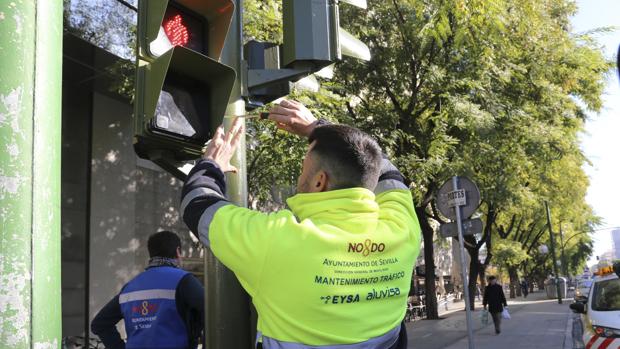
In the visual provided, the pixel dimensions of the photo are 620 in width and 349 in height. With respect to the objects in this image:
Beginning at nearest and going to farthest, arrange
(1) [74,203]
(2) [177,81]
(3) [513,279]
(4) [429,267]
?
(2) [177,81] → (1) [74,203] → (4) [429,267] → (3) [513,279]

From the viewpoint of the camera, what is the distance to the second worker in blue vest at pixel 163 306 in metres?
3.30

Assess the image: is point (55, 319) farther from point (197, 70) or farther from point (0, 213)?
point (197, 70)

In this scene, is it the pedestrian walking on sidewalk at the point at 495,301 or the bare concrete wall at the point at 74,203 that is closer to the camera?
the bare concrete wall at the point at 74,203

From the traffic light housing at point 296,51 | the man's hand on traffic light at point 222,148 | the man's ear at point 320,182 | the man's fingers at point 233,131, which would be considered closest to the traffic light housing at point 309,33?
the traffic light housing at point 296,51

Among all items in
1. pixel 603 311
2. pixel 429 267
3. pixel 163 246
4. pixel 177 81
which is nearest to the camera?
pixel 177 81

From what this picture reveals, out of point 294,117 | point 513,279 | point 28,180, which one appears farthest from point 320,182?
point 513,279

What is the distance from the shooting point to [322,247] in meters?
1.69

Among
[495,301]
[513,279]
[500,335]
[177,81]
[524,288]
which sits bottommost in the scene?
[524,288]

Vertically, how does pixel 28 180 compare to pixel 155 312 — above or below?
above

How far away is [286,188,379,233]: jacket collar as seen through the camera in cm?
178

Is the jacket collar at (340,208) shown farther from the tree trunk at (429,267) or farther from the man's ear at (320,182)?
the tree trunk at (429,267)

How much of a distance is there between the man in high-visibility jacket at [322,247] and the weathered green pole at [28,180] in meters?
0.43

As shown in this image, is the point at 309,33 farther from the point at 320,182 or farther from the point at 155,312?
the point at 155,312

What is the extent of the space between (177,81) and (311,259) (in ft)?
4.26
